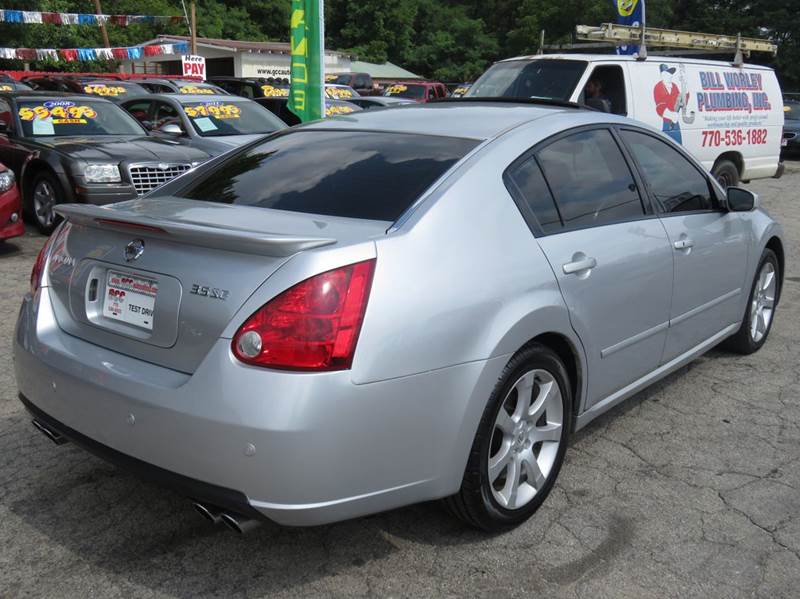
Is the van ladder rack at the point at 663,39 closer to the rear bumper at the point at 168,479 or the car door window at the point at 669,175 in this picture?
the car door window at the point at 669,175

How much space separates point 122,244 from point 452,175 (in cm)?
122

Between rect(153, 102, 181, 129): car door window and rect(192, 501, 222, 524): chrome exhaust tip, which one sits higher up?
rect(192, 501, 222, 524): chrome exhaust tip

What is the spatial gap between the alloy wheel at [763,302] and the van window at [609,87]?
4532 mm

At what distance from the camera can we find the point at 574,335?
328cm

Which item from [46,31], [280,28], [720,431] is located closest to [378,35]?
[280,28]

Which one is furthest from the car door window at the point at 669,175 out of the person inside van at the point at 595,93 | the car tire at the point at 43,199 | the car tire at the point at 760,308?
the car tire at the point at 43,199

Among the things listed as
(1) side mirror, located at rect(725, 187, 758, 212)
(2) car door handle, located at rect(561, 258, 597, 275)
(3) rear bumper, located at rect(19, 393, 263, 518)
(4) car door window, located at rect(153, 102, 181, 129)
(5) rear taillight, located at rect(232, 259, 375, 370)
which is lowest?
(4) car door window, located at rect(153, 102, 181, 129)

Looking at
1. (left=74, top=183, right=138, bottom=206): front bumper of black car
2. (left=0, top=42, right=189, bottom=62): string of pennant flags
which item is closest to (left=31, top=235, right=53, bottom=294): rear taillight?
(left=74, top=183, right=138, bottom=206): front bumper of black car

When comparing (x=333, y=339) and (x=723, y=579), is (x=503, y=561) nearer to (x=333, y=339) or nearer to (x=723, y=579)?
(x=723, y=579)

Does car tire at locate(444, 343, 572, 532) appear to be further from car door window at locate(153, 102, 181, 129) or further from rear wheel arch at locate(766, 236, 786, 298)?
car door window at locate(153, 102, 181, 129)

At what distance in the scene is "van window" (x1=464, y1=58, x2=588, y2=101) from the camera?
9.55 m

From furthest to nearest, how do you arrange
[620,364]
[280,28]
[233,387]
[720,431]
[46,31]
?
[280,28] < [46,31] < [720,431] < [620,364] < [233,387]

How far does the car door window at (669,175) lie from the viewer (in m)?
4.11

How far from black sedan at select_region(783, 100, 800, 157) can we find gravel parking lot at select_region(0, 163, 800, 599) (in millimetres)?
19064
